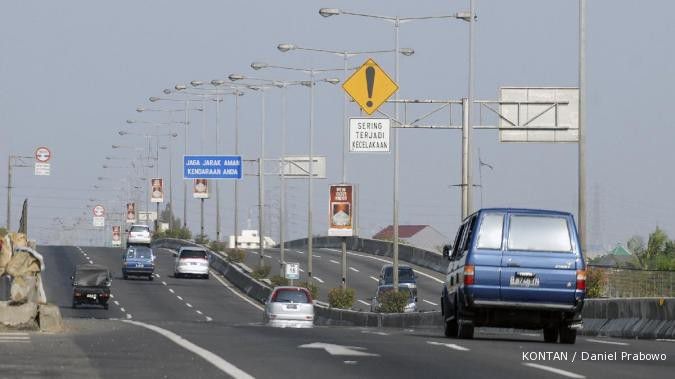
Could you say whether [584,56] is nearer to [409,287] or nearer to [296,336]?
[296,336]

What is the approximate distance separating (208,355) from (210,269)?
86312mm

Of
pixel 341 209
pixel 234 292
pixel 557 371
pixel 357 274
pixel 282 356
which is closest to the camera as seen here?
pixel 557 371

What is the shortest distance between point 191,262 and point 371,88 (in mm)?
34911

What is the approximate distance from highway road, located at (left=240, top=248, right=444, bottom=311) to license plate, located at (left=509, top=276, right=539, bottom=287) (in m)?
42.6

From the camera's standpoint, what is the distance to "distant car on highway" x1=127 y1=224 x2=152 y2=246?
110 meters

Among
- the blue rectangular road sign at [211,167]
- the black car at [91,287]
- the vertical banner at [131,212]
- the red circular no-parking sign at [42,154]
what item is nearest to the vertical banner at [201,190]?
the blue rectangular road sign at [211,167]

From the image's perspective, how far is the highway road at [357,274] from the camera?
77062 millimetres

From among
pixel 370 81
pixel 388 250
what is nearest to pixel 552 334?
pixel 370 81

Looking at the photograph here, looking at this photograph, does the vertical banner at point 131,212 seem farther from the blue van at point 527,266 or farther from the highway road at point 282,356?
the blue van at point 527,266

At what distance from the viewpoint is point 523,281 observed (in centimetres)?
2538

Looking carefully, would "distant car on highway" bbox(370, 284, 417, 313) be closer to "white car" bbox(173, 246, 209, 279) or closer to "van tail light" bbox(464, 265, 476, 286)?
"white car" bbox(173, 246, 209, 279)

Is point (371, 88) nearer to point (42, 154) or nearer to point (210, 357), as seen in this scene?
point (210, 357)

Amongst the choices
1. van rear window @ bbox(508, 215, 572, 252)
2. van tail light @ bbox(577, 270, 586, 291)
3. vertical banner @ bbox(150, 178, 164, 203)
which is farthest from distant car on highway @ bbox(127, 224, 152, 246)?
van tail light @ bbox(577, 270, 586, 291)

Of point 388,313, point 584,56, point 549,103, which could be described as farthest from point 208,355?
point 549,103
